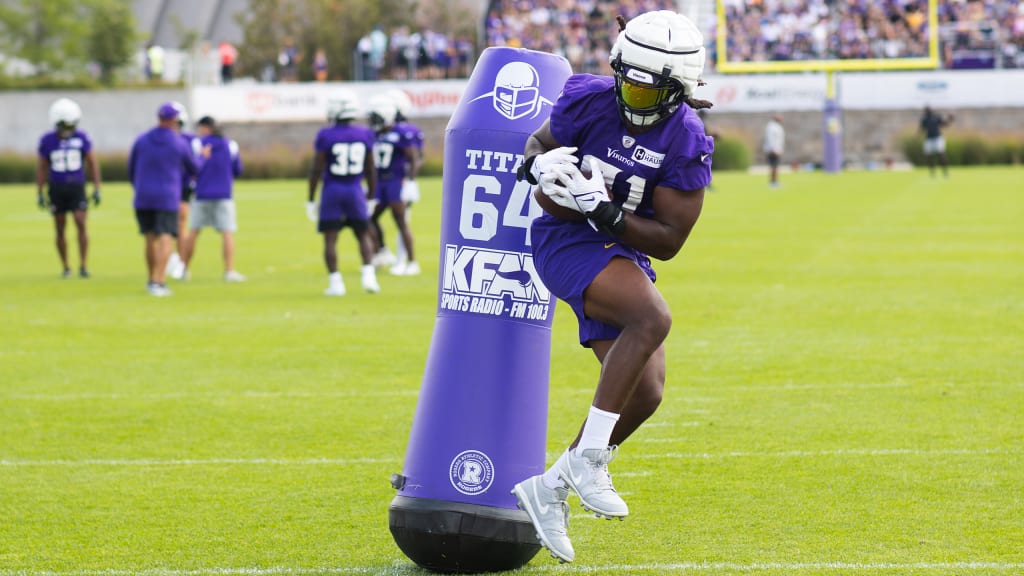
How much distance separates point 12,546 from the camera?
567 cm

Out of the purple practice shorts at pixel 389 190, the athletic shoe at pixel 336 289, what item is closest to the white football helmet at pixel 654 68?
the athletic shoe at pixel 336 289

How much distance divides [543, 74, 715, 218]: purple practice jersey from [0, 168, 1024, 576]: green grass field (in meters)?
1.35

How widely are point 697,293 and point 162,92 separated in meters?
41.5

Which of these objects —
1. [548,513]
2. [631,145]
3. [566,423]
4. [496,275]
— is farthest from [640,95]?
[566,423]

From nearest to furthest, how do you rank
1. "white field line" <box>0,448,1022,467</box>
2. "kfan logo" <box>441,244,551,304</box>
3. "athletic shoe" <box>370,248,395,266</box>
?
1. "kfan logo" <box>441,244,551,304</box>
2. "white field line" <box>0,448,1022,467</box>
3. "athletic shoe" <box>370,248,395,266</box>

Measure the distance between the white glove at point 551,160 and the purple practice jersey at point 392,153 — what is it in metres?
11.9

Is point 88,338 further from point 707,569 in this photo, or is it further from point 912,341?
point 707,569

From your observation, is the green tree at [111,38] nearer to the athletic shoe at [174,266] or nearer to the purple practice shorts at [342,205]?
the athletic shoe at [174,266]

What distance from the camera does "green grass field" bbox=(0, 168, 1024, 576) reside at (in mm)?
5574

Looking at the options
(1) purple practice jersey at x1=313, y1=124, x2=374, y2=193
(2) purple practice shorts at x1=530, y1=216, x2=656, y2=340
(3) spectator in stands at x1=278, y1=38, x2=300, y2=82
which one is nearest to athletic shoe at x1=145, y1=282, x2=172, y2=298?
(1) purple practice jersey at x1=313, y1=124, x2=374, y2=193

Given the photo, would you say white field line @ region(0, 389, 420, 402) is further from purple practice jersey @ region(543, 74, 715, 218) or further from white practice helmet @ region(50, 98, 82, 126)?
white practice helmet @ region(50, 98, 82, 126)

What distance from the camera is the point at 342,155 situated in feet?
47.4

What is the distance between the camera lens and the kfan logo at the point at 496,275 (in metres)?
5.37

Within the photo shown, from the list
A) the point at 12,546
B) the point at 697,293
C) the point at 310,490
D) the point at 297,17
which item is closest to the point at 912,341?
the point at 697,293
